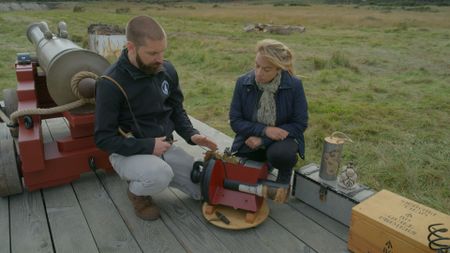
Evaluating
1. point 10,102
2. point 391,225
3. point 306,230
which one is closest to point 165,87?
point 306,230

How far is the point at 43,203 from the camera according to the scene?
2811mm

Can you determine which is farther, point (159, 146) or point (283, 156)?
point (283, 156)

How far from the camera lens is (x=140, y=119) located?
8.77 feet

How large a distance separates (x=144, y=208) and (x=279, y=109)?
1.13 meters

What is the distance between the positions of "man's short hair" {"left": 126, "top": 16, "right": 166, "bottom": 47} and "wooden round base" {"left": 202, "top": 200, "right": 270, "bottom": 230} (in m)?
1.13

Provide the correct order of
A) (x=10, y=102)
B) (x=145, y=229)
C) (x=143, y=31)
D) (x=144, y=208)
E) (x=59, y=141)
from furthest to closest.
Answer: (x=10, y=102), (x=59, y=141), (x=144, y=208), (x=145, y=229), (x=143, y=31)

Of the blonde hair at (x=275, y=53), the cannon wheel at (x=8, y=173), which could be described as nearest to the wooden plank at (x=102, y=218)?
the cannon wheel at (x=8, y=173)

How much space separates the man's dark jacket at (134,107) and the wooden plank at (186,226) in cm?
47

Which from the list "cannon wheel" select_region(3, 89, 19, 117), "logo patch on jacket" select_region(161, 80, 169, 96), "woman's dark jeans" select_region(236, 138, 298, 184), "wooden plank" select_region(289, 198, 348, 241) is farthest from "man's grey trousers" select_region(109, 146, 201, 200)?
"cannon wheel" select_region(3, 89, 19, 117)

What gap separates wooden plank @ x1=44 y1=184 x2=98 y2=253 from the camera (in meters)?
2.35

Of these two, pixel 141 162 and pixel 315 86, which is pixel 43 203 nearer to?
pixel 141 162

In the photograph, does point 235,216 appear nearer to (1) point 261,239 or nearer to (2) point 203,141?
(1) point 261,239

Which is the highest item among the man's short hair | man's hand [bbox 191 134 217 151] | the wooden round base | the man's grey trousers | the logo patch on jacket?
→ the man's short hair

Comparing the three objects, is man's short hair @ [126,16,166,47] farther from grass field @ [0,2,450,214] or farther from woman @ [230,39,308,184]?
grass field @ [0,2,450,214]
